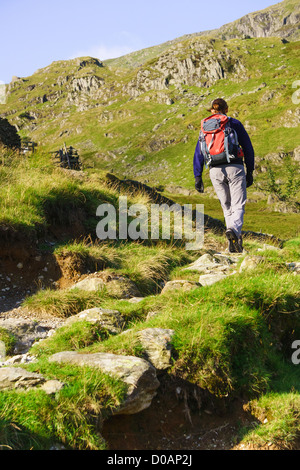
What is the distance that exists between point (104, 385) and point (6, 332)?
3.05 metres

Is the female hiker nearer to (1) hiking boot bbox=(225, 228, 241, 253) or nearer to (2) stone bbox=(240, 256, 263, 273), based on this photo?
(1) hiking boot bbox=(225, 228, 241, 253)

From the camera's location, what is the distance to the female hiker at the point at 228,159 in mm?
8133

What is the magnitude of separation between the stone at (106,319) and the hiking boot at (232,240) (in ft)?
12.0

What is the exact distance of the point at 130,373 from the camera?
3971 millimetres

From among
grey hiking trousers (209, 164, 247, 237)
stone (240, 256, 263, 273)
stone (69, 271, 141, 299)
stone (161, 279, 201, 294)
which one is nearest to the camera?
stone (161, 279, 201, 294)

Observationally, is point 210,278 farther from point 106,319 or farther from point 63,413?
point 63,413

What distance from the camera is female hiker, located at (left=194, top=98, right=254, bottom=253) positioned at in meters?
8.13

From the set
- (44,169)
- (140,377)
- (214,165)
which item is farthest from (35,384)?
(44,169)

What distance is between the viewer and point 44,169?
13.7 meters

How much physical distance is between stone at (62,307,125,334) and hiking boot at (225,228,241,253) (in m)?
3.67

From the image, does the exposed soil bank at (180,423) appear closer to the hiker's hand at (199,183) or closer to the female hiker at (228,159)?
the female hiker at (228,159)

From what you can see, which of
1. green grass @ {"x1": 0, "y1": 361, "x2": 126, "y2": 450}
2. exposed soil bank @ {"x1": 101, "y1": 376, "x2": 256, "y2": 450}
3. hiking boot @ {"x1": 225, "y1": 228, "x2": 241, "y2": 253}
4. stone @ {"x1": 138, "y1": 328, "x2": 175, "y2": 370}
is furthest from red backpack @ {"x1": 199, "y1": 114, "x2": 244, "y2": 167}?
green grass @ {"x1": 0, "y1": 361, "x2": 126, "y2": 450}

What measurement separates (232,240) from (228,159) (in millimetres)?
1901

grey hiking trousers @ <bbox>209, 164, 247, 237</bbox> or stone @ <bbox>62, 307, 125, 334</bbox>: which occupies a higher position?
grey hiking trousers @ <bbox>209, 164, 247, 237</bbox>
